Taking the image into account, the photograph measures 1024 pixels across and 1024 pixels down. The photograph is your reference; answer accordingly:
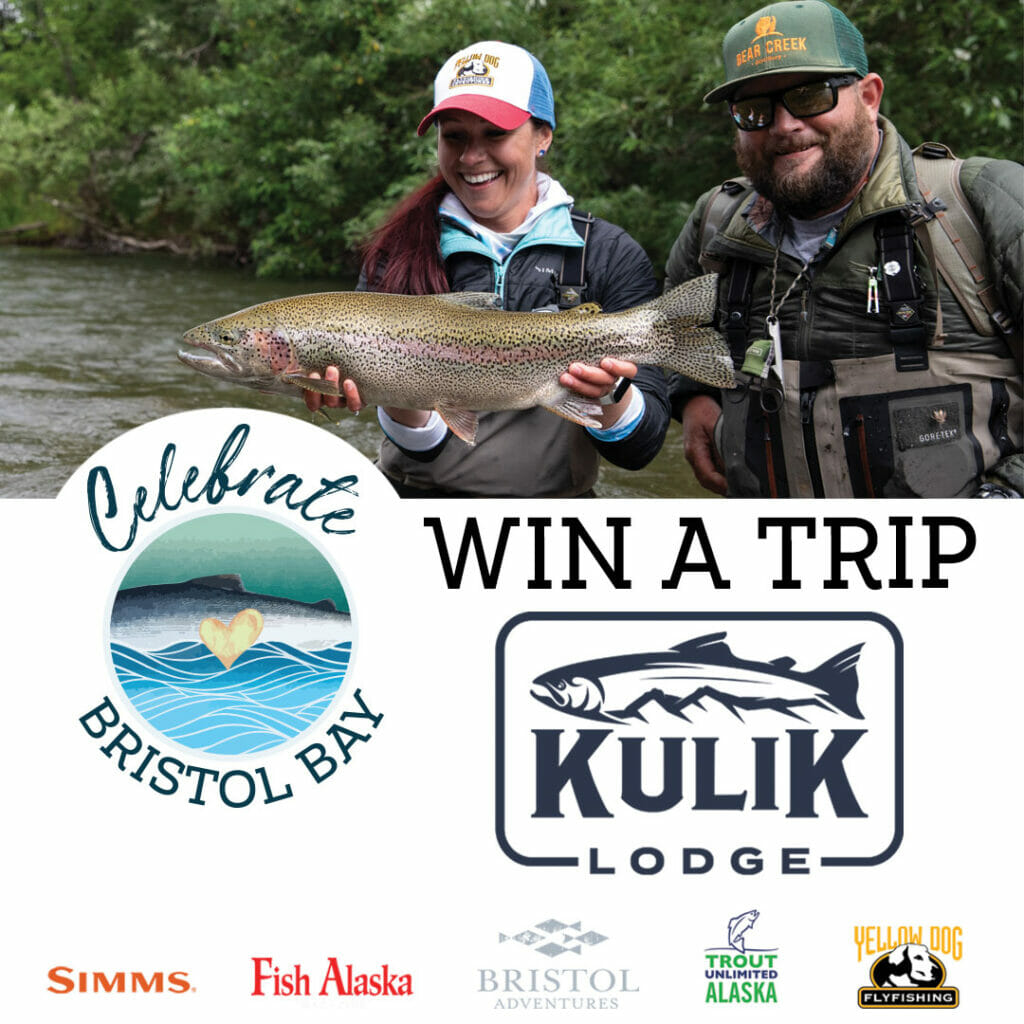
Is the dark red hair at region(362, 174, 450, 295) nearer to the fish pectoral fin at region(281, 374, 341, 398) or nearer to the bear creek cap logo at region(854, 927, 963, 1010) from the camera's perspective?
the fish pectoral fin at region(281, 374, 341, 398)

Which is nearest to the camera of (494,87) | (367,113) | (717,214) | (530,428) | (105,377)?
(494,87)

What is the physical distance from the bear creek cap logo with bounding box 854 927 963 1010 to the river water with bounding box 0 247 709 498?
4156 mm

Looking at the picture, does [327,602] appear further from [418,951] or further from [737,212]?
[737,212]

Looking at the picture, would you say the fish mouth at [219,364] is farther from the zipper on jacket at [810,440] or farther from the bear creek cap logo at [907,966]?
the bear creek cap logo at [907,966]

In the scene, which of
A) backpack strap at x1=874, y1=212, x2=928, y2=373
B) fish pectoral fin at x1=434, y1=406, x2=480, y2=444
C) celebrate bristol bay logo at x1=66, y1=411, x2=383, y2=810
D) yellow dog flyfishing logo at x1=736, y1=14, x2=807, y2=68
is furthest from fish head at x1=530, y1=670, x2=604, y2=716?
yellow dog flyfishing logo at x1=736, y1=14, x2=807, y2=68

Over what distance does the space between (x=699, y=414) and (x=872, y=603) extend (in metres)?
1.10

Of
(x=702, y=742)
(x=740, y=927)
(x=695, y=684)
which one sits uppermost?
(x=695, y=684)

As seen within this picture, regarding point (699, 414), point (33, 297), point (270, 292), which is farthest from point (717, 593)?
point (270, 292)

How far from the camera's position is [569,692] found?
2367 millimetres

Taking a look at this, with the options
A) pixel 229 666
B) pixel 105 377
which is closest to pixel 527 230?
pixel 229 666

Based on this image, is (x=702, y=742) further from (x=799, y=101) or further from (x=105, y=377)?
(x=105, y=377)

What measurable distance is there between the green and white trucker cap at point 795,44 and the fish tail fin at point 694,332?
55 cm

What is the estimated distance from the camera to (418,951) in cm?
233

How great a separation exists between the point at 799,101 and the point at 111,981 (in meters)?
2.35
